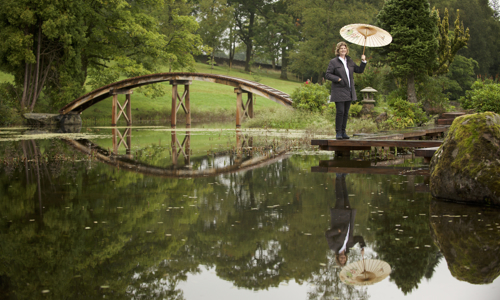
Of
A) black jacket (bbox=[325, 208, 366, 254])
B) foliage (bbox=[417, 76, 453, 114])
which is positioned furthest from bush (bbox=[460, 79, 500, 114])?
black jacket (bbox=[325, 208, 366, 254])

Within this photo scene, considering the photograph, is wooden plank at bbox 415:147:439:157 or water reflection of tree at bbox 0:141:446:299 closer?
water reflection of tree at bbox 0:141:446:299

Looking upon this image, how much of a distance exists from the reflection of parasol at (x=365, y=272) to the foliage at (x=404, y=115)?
15.2m

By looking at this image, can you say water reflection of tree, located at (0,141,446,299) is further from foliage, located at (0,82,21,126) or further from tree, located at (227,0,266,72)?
tree, located at (227,0,266,72)

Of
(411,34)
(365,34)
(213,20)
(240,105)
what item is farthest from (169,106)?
(365,34)

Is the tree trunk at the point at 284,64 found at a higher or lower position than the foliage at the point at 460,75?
higher

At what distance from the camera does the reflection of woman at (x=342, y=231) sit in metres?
4.20

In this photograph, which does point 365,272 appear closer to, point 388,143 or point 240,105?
point 388,143

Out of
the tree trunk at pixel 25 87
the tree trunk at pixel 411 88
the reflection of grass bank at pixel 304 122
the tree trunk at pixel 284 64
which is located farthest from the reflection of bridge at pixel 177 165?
the tree trunk at pixel 284 64

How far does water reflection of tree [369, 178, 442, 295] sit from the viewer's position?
368cm

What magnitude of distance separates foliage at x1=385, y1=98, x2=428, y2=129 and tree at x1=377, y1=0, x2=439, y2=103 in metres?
2.58

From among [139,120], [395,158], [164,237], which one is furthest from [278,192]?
[139,120]

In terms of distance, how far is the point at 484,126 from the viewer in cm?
631

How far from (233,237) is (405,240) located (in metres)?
1.71

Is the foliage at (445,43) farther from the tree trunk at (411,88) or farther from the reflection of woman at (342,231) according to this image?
the reflection of woman at (342,231)
